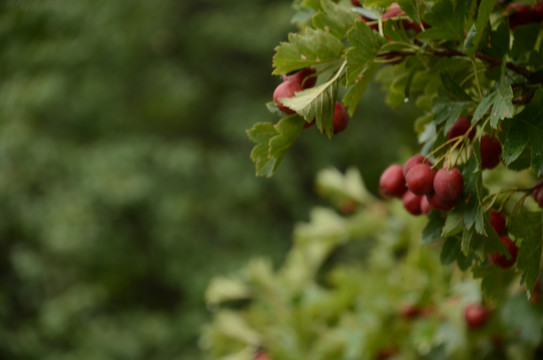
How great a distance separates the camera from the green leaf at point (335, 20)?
0.42 metres

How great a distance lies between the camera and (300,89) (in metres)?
0.43

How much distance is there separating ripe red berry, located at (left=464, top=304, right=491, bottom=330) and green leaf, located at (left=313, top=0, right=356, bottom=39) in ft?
1.71

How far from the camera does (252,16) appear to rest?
3441 millimetres

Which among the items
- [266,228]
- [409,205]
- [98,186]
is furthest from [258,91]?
[409,205]

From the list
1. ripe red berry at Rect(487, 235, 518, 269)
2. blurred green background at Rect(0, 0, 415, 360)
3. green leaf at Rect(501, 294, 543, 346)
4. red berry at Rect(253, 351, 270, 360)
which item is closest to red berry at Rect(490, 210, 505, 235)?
ripe red berry at Rect(487, 235, 518, 269)

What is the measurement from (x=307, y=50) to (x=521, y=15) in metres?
0.21

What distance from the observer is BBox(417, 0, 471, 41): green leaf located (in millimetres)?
393

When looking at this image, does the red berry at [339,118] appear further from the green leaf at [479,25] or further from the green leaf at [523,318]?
the green leaf at [523,318]

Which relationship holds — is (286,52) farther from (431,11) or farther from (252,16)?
(252,16)

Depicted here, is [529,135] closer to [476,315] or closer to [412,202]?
[412,202]

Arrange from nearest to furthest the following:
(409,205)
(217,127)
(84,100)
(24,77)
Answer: (409,205), (24,77), (84,100), (217,127)

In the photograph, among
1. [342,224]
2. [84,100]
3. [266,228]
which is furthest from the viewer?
[266,228]

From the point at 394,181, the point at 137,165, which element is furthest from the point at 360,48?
the point at 137,165

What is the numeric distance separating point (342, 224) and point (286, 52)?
28.6 inches
